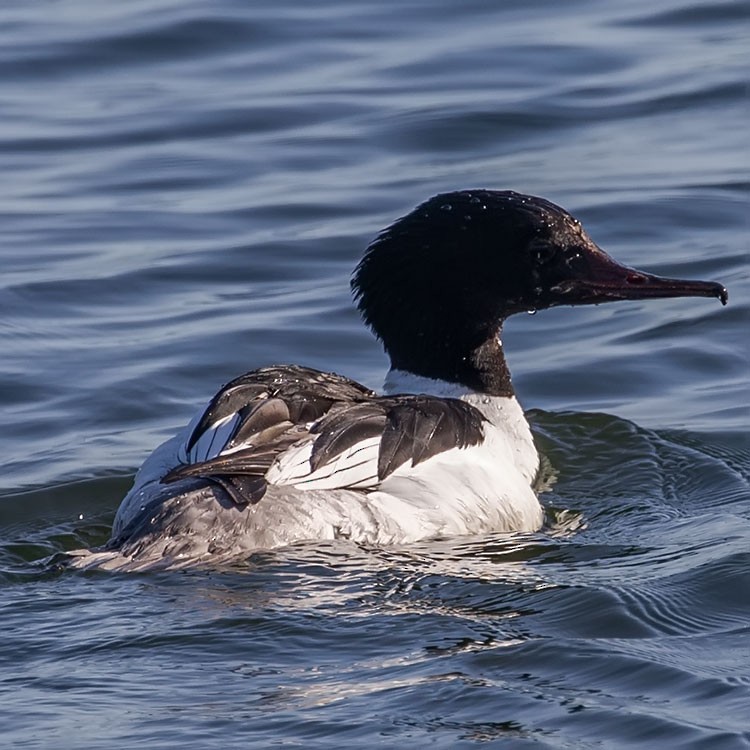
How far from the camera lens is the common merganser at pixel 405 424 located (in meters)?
6.11

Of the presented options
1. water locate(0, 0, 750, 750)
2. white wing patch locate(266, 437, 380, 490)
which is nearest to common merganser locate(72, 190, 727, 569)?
white wing patch locate(266, 437, 380, 490)

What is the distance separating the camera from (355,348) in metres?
9.53

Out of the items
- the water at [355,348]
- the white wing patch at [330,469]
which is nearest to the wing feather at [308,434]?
the white wing patch at [330,469]

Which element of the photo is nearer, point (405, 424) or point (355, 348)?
point (405, 424)

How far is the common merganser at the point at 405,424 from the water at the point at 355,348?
15cm

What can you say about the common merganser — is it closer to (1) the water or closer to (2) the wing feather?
(2) the wing feather

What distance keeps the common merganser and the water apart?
146 millimetres

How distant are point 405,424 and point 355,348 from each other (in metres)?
2.92

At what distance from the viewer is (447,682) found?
5145 mm

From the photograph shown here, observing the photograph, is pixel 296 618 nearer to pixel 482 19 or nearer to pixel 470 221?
pixel 470 221

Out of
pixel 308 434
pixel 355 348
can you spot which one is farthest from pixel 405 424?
pixel 355 348

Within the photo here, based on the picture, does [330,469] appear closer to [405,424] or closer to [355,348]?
[405,424]

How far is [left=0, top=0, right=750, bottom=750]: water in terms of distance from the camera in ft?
16.9

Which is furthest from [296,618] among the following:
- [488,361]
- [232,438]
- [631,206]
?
[631,206]
